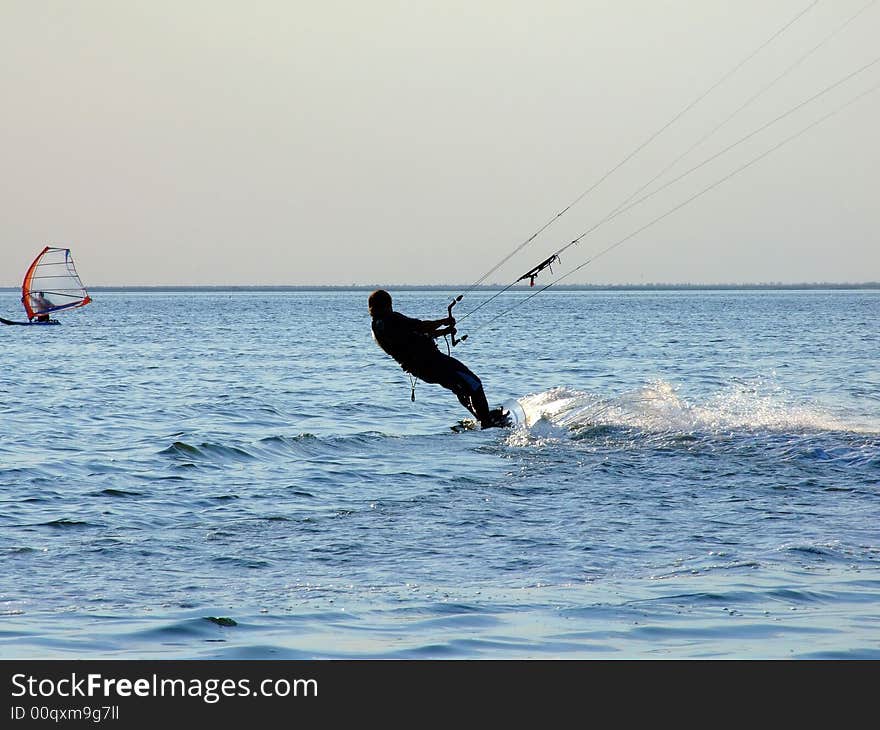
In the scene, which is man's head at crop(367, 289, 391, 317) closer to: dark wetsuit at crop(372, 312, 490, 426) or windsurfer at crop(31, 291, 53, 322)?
dark wetsuit at crop(372, 312, 490, 426)

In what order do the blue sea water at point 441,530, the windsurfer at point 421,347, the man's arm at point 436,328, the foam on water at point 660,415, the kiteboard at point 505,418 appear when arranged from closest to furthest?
the blue sea water at point 441,530 → the man's arm at point 436,328 → the windsurfer at point 421,347 → the foam on water at point 660,415 → the kiteboard at point 505,418

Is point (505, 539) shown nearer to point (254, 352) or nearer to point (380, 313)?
point (380, 313)

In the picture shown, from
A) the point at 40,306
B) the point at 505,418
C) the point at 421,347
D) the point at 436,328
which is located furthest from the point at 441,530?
the point at 40,306

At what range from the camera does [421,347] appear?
16.8 m

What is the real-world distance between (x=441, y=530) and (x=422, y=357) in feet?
20.3

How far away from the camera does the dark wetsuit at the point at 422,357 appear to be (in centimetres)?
1628

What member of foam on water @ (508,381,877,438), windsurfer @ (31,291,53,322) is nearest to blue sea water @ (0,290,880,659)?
foam on water @ (508,381,877,438)

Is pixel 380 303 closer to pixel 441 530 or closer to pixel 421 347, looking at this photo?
pixel 421 347

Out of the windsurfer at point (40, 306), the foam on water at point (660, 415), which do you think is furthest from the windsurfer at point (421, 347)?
the windsurfer at point (40, 306)

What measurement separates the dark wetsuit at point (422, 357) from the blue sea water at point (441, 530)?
83 cm

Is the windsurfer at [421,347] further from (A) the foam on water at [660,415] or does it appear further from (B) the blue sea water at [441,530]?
(A) the foam on water at [660,415]

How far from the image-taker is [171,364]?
140ft

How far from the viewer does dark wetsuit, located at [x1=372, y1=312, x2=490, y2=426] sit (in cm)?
1628
